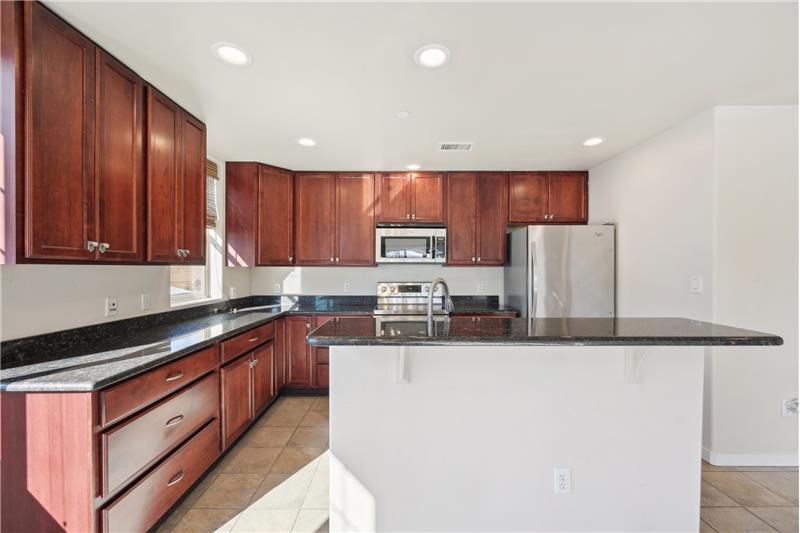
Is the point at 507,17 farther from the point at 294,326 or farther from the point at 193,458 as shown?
the point at 294,326

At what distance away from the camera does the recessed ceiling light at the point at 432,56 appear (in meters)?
1.61

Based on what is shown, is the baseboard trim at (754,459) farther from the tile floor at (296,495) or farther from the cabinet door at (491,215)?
the cabinet door at (491,215)

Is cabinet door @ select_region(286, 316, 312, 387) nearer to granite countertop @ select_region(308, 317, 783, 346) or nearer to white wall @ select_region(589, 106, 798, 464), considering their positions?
granite countertop @ select_region(308, 317, 783, 346)

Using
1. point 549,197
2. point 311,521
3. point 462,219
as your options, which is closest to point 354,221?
point 462,219

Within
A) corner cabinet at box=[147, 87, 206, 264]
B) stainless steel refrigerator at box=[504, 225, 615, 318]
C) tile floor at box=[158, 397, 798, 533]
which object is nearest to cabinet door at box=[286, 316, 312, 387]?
tile floor at box=[158, 397, 798, 533]

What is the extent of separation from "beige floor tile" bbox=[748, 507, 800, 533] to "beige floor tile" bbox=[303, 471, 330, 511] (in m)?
2.42

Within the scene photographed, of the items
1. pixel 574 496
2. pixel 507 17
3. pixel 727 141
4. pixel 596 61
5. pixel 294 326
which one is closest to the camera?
pixel 507 17

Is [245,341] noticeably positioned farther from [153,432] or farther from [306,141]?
[306,141]

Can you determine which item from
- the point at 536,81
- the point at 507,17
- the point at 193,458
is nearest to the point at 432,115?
the point at 536,81

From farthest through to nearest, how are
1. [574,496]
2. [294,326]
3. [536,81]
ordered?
[294,326]
[536,81]
[574,496]

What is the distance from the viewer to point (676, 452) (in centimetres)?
158

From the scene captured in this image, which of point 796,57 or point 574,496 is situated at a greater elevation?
point 796,57

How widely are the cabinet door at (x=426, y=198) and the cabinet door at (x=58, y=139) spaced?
2.71 meters

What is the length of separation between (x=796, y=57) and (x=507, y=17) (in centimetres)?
162
